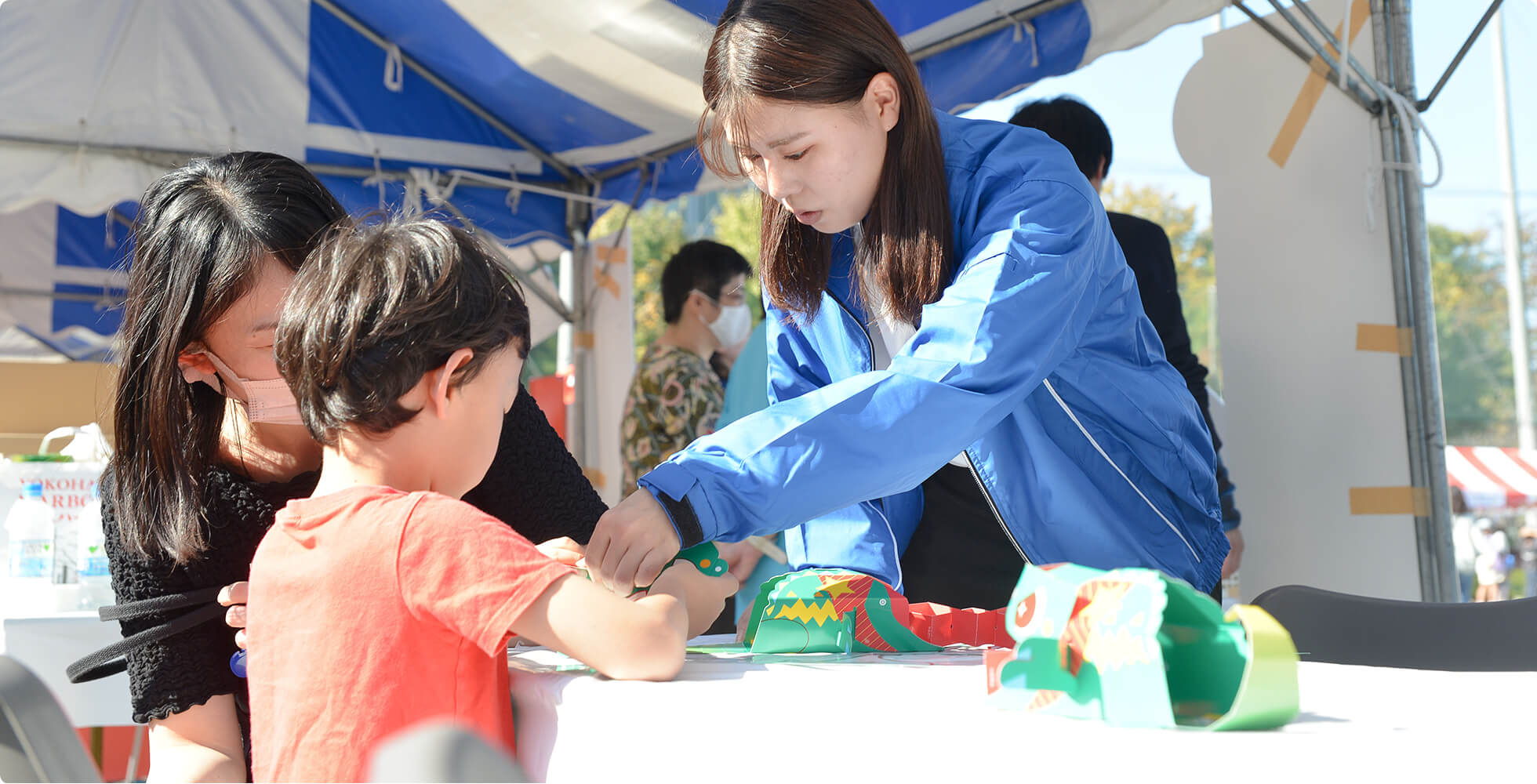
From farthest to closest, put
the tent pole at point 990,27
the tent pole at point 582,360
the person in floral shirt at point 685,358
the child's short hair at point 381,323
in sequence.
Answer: the tent pole at point 582,360 → the person in floral shirt at point 685,358 → the tent pole at point 990,27 → the child's short hair at point 381,323

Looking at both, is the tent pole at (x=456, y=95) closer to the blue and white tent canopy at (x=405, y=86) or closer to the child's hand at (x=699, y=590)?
the blue and white tent canopy at (x=405, y=86)

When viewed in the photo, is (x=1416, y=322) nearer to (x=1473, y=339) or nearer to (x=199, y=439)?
(x=199, y=439)

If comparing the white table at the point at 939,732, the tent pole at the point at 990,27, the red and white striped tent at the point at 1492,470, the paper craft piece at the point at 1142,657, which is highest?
the tent pole at the point at 990,27

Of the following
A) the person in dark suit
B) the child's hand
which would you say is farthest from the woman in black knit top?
the person in dark suit

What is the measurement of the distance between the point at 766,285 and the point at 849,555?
382 millimetres

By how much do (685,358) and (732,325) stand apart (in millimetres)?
496

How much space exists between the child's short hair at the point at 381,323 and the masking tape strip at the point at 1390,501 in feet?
7.45

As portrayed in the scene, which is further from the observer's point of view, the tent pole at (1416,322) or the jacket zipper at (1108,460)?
the tent pole at (1416,322)

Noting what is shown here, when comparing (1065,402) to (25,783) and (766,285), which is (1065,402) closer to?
(766,285)

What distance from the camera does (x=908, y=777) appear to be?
627 millimetres

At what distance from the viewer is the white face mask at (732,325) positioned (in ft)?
14.3

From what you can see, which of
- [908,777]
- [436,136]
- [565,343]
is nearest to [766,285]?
[908,777]

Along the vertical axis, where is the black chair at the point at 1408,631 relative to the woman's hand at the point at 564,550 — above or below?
below

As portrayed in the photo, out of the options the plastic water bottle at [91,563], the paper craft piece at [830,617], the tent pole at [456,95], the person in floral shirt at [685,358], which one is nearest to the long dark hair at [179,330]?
the paper craft piece at [830,617]
